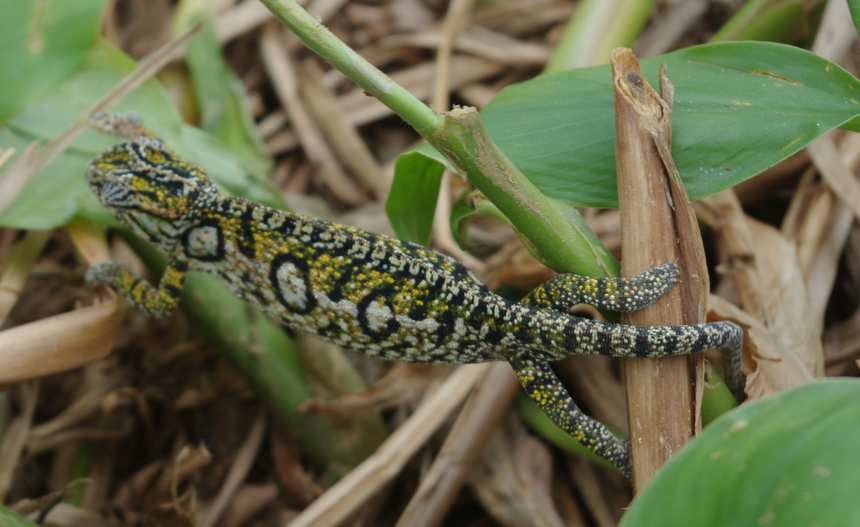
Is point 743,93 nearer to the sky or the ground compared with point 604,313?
nearer to the sky

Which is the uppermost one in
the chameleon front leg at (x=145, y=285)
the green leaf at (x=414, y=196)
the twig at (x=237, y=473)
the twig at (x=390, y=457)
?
the chameleon front leg at (x=145, y=285)

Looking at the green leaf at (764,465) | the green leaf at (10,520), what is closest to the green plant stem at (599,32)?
the green leaf at (764,465)

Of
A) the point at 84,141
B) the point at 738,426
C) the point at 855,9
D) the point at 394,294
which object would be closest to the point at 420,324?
the point at 394,294

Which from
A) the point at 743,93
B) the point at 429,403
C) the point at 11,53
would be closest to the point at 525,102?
the point at 743,93

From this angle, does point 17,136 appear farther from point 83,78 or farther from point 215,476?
point 215,476

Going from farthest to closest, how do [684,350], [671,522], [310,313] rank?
[310,313] → [684,350] → [671,522]

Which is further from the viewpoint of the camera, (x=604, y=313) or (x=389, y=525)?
(x=389, y=525)

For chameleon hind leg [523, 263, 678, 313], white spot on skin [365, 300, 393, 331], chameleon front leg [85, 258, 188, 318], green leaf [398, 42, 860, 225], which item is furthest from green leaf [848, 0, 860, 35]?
chameleon front leg [85, 258, 188, 318]

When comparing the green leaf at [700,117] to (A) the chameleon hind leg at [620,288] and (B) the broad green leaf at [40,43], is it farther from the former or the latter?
(B) the broad green leaf at [40,43]
